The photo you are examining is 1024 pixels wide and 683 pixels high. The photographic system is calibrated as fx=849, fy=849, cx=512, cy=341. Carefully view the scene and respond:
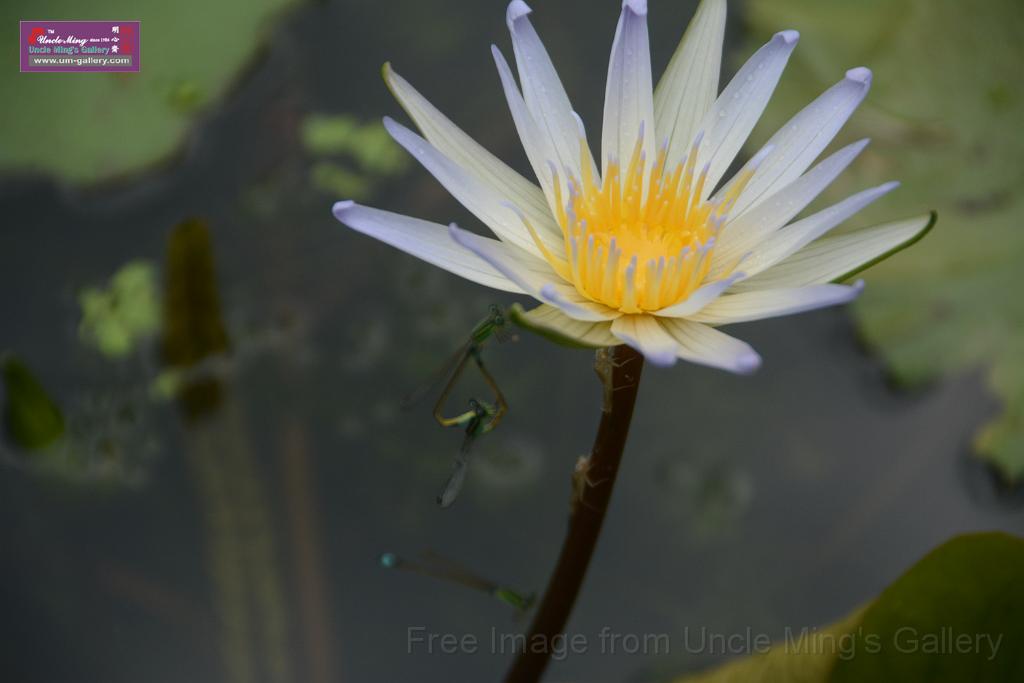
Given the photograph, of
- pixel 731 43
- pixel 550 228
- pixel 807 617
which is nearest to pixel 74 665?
pixel 550 228

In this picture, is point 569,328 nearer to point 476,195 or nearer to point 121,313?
point 476,195

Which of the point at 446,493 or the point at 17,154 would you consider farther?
the point at 17,154

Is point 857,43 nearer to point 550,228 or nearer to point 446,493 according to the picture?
point 550,228

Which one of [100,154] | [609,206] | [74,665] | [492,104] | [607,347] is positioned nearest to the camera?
[607,347]

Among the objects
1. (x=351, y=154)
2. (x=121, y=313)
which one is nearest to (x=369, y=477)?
(x=121, y=313)

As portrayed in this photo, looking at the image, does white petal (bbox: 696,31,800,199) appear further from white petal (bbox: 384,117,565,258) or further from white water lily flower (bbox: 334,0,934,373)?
white petal (bbox: 384,117,565,258)

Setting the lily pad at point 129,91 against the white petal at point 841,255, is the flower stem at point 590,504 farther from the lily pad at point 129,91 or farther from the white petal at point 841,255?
the lily pad at point 129,91
